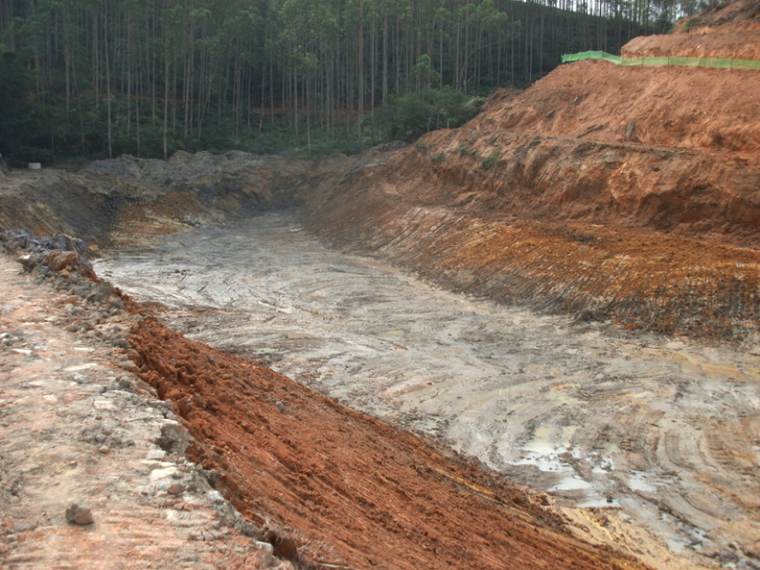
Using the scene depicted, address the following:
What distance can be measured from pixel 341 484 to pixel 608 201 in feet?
59.3

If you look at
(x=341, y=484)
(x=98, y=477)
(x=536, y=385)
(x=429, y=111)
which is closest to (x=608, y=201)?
(x=536, y=385)

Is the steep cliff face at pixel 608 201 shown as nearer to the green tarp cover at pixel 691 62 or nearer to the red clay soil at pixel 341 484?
the green tarp cover at pixel 691 62

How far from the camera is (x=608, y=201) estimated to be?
2255 cm

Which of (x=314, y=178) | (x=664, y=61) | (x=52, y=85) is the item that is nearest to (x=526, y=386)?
(x=664, y=61)

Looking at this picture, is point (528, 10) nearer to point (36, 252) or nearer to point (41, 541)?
point (36, 252)

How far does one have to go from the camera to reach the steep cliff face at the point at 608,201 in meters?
17.5

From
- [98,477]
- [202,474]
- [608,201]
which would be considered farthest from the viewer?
[608,201]

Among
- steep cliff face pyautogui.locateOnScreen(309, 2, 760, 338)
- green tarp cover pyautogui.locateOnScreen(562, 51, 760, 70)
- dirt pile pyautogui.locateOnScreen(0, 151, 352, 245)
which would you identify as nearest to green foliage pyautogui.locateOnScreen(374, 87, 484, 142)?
dirt pile pyautogui.locateOnScreen(0, 151, 352, 245)

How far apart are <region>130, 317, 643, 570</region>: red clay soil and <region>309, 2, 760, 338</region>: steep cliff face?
30.6 ft

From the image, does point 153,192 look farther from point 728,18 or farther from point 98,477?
point 98,477

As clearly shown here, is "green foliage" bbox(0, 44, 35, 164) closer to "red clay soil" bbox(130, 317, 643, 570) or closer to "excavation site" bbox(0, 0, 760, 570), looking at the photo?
"excavation site" bbox(0, 0, 760, 570)

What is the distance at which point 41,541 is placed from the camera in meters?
4.28

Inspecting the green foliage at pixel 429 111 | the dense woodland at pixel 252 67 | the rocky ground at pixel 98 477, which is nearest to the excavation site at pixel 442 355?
the rocky ground at pixel 98 477

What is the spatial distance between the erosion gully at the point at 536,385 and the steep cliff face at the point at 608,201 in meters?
1.40
